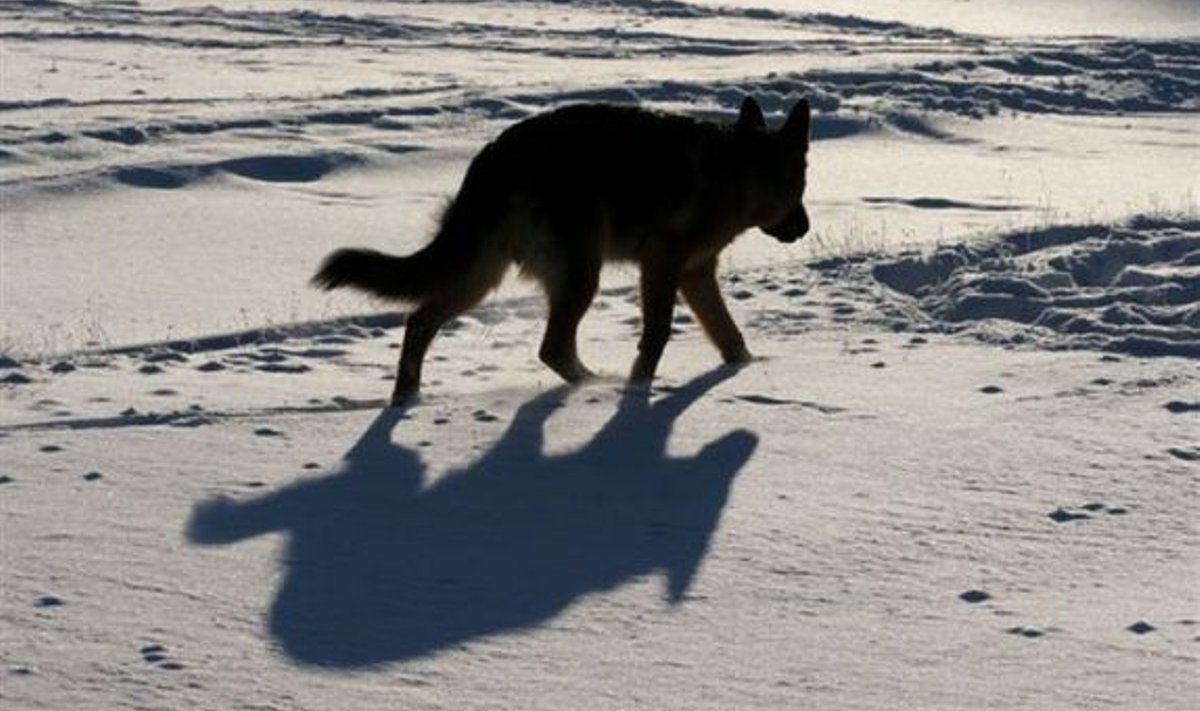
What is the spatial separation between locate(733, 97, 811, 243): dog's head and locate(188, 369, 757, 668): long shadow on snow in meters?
1.48

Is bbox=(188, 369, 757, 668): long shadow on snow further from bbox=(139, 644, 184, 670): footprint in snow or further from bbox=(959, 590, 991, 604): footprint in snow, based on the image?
bbox=(959, 590, 991, 604): footprint in snow

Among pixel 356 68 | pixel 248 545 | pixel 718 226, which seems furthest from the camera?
pixel 356 68

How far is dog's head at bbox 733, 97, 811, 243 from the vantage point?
29.8ft

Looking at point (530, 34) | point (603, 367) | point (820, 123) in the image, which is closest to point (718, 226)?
point (603, 367)

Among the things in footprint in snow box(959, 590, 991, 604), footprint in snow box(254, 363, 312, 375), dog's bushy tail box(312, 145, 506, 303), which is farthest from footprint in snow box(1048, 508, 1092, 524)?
footprint in snow box(254, 363, 312, 375)

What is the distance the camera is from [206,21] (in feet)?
80.3

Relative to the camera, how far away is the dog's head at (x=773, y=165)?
9.07m

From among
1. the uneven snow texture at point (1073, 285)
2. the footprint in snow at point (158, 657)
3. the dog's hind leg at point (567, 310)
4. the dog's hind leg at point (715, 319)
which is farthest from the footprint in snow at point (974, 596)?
the uneven snow texture at point (1073, 285)

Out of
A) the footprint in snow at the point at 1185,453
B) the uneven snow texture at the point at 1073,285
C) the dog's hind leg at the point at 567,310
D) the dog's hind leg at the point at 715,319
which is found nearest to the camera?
the footprint in snow at the point at 1185,453

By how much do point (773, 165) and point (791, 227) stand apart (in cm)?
29

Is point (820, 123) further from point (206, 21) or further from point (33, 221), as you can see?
point (206, 21)

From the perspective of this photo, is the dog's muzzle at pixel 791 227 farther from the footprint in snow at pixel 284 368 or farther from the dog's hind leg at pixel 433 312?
the footprint in snow at pixel 284 368

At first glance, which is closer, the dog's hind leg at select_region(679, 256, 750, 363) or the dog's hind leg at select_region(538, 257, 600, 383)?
the dog's hind leg at select_region(538, 257, 600, 383)

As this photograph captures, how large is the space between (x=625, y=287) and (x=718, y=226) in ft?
6.67
